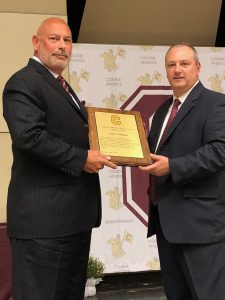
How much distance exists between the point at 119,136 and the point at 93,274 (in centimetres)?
196

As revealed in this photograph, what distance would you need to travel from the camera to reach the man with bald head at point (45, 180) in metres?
1.80

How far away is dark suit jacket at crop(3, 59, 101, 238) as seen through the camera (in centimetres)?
179

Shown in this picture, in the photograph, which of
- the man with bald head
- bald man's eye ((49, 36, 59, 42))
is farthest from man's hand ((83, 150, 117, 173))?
bald man's eye ((49, 36, 59, 42))

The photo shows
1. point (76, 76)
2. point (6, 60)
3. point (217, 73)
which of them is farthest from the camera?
point (217, 73)

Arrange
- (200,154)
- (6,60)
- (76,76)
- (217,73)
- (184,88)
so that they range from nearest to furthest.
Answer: (200,154), (184,88), (6,60), (76,76), (217,73)

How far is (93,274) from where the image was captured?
3.70m

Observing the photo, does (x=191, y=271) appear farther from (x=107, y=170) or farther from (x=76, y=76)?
(x=76, y=76)

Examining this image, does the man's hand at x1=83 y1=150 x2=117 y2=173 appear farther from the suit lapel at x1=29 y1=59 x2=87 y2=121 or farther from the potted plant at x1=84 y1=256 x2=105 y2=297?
the potted plant at x1=84 y1=256 x2=105 y2=297

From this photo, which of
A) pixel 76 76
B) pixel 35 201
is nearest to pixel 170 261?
pixel 35 201

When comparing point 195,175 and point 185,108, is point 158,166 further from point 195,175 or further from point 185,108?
point 185,108

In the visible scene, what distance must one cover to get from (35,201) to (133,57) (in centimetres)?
248

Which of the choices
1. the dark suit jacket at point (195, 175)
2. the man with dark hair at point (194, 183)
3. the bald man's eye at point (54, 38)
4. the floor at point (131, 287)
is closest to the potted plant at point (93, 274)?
the floor at point (131, 287)

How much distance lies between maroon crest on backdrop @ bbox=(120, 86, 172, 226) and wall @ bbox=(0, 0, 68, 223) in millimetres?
1006

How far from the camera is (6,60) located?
3.60m
